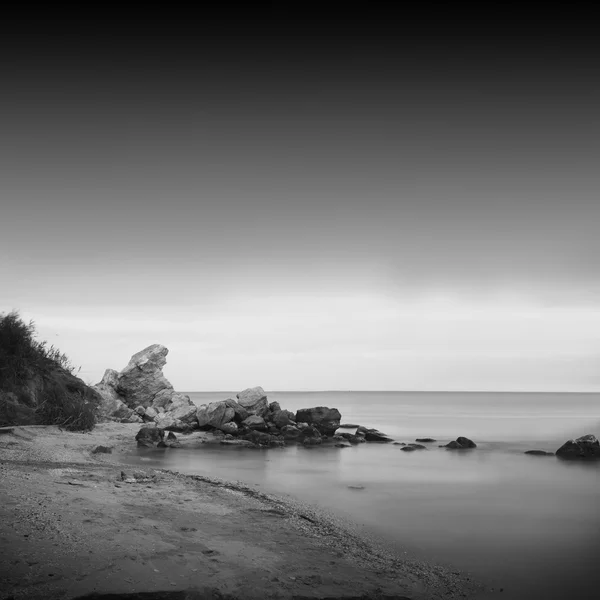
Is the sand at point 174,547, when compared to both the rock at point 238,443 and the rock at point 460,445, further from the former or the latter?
the rock at point 460,445

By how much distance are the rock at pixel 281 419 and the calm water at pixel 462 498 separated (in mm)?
6052

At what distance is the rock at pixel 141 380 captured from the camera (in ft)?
135

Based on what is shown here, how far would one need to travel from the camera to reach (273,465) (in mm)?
24141

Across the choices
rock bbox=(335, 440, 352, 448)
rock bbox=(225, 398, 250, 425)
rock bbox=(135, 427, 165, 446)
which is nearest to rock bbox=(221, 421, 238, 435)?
rock bbox=(225, 398, 250, 425)

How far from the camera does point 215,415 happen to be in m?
34.6

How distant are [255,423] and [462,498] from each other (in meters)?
19.5

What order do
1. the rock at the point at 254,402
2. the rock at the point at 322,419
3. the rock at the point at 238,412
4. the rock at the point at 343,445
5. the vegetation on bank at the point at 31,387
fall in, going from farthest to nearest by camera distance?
the rock at the point at 322,419 → the rock at the point at 254,402 → the rock at the point at 238,412 → the rock at the point at 343,445 → the vegetation on bank at the point at 31,387

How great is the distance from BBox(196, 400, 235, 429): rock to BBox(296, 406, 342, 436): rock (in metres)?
6.32

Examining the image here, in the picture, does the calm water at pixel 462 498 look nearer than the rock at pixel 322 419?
Yes

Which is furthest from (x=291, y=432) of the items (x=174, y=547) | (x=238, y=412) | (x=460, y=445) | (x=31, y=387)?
(x=174, y=547)

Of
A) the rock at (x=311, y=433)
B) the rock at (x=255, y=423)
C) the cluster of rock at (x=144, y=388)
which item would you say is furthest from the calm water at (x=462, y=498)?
the cluster of rock at (x=144, y=388)

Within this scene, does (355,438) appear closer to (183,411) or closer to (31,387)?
(183,411)

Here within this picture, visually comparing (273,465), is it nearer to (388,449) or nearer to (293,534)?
(388,449)

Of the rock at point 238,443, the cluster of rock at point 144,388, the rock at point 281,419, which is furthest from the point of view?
the cluster of rock at point 144,388
